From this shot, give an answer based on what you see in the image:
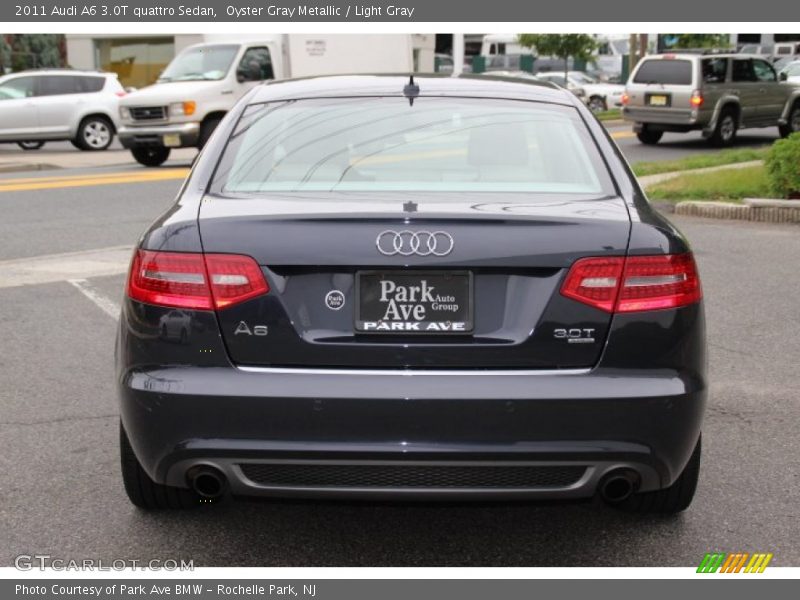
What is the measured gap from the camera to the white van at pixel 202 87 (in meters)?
20.1

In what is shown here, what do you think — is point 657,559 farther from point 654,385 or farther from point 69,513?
point 69,513

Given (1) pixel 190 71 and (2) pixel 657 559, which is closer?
(2) pixel 657 559

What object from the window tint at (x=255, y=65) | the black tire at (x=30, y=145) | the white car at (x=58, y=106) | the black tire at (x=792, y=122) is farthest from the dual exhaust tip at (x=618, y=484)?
the black tire at (x=30, y=145)

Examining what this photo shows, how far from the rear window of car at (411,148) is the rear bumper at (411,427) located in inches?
31.2

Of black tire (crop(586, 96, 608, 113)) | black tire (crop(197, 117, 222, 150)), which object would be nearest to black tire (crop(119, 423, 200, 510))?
black tire (crop(197, 117, 222, 150))

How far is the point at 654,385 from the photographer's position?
362 cm

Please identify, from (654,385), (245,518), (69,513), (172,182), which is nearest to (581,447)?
(654,385)

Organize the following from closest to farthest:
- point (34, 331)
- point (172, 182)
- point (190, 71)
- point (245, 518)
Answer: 1. point (245, 518)
2. point (34, 331)
3. point (172, 182)
4. point (190, 71)

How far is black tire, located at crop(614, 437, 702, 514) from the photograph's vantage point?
419 centimetres

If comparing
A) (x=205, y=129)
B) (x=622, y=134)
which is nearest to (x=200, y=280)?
(x=205, y=129)

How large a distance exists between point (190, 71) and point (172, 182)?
4.79 meters

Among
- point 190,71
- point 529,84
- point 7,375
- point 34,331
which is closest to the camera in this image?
point 529,84

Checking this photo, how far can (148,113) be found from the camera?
20172 millimetres

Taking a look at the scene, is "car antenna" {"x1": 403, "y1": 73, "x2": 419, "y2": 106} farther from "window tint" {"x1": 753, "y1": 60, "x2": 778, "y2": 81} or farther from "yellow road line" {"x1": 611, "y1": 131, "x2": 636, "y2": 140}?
"yellow road line" {"x1": 611, "y1": 131, "x2": 636, "y2": 140}
